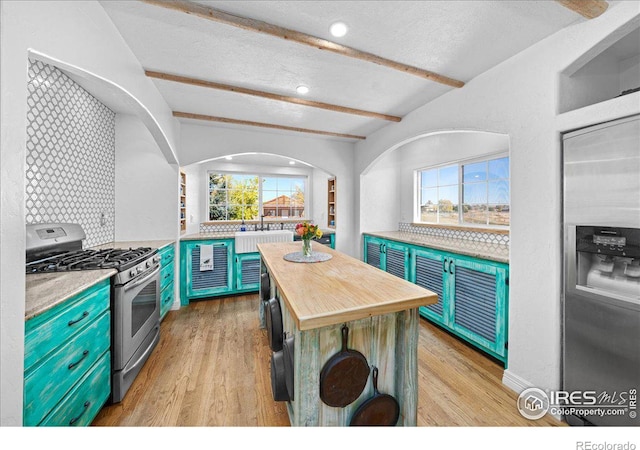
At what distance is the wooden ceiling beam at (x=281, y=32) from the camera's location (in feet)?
4.82

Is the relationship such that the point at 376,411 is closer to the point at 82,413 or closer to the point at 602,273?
the point at 602,273

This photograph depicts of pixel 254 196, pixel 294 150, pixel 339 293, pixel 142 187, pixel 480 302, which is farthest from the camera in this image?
pixel 254 196

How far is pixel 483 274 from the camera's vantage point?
7.50 ft

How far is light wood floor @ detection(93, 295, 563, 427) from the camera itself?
1631 mm

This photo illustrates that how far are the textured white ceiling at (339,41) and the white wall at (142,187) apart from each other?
0.82 m

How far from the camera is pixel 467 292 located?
8.02ft

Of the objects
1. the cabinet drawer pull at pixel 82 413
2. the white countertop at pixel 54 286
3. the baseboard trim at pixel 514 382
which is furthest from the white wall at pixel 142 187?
the baseboard trim at pixel 514 382

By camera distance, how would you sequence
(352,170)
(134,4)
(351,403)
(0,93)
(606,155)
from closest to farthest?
(0,93) → (351,403) → (606,155) → (134,4) → (352,170)

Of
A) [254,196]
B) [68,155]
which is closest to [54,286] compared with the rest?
[68,155]

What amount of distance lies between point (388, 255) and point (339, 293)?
2.52 m
